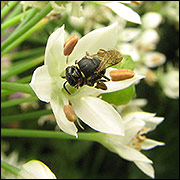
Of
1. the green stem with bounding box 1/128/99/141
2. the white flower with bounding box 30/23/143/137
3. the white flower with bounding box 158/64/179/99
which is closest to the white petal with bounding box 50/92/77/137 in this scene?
the white flower with bounding box 30/23/143/137

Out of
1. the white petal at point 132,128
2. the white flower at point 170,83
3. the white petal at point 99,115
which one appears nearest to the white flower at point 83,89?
→ the white petal at point 99,115

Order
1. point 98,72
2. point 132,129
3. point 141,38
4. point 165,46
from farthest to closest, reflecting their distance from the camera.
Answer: point 165,46 < point 141,38 < point 132,129 < point 98,72

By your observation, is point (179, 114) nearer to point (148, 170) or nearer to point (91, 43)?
point (148, 170)

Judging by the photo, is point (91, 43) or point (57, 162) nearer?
point (91, 43)

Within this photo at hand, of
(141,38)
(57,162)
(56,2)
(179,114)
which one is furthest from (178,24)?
(56,2)

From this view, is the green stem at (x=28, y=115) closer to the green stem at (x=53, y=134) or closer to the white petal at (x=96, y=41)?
the green stem at (x=53, y=134)

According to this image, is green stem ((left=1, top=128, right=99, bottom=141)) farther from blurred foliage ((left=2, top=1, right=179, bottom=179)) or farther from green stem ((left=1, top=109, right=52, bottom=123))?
blurred foliage ((left=2, top=1, right=179, bottom=179))
